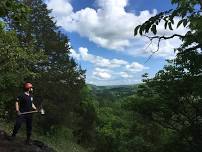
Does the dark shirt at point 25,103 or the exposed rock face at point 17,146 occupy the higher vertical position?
the dark shirt at point 25,103

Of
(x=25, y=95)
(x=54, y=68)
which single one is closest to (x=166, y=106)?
(x=25, y=95)

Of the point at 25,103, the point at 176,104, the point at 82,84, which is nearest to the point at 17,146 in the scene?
the point at 25,103

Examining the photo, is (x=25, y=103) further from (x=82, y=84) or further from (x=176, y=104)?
(x=82, y=84)

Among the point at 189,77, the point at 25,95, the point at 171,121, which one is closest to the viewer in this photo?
the point at 25,95

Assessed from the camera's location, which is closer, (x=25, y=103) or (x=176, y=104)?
(x=25, y=103)

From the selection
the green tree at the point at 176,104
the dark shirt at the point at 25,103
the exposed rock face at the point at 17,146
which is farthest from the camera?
the green tree at the point at 176,104

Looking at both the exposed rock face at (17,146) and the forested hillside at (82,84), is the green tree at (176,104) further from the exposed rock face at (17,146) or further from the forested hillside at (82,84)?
the exposed rock face at (17,146)

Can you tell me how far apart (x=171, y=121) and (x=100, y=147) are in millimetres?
35097

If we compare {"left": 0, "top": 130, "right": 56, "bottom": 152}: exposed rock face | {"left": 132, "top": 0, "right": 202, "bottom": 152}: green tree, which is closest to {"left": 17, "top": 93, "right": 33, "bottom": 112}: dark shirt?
{"left": 0, "top": 130, "right": 56, "bottom": 152}: exposed rock face

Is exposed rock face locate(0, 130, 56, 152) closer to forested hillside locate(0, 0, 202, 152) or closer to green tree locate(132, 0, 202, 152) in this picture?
forested hillside locate(0, 0, 202, 152)

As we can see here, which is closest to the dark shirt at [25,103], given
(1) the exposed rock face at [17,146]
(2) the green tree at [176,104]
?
(1) the exposed rock face at [17,146]

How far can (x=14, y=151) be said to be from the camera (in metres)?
14.6

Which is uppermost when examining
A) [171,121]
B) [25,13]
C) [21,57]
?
[21,57]

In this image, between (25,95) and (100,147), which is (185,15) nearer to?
(25,95)
